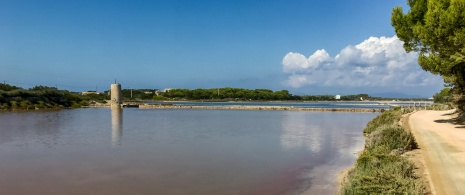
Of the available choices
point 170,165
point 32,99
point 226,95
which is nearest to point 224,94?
point 226,95

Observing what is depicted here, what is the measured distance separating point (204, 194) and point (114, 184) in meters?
2.55

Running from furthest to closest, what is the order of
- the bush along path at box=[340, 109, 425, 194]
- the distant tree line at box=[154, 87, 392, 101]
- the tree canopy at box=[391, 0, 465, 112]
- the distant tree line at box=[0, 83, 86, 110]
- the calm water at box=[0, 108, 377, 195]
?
the distant tree line at box=[154, 87, 392, 101] → the distant tree line at box=[0, 83, 86, 110] → the tree canopy at box=[391, 0, 465, 112] → the calm water at box=[0, 108, 377, 195] → the bush along path at box=[340, 109, 425, 194]

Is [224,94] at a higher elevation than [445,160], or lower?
higher

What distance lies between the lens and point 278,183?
9.42 meters

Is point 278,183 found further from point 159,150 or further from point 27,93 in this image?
point 27,93

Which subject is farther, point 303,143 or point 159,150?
point 303,143

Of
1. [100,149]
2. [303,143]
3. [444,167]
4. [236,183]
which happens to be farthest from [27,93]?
[444,167]

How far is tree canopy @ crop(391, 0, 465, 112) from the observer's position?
42.5 ft

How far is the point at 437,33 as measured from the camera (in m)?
13.8

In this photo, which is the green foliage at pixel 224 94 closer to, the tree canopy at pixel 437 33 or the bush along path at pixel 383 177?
the tree canopy at pixel 437 33

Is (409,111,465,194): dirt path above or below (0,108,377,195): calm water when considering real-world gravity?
above

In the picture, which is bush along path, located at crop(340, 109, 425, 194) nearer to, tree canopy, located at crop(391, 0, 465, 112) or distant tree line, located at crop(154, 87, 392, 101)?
tree canopy, located at crop(391, 0, 465, 112)

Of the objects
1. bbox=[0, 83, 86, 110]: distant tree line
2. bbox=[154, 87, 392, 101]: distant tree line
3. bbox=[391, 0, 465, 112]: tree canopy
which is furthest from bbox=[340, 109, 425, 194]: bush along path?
bbox=[154, 87, 392, 101]: distant tree line

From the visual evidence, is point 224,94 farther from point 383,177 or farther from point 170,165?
point 383,177
